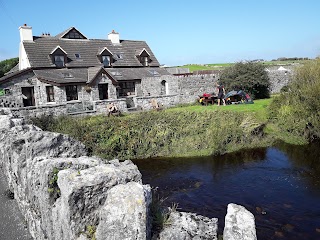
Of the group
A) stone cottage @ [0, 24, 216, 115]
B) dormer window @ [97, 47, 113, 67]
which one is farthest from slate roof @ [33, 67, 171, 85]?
dormer window @ [97, 47, 113, 67]

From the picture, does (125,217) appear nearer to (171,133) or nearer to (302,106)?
(171,133)

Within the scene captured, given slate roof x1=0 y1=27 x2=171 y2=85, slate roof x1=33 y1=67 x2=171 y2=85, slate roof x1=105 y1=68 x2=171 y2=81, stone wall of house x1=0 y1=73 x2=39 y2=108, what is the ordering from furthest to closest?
1. slate roof x1=105 y1=68 x2=171 y2=81
2. slate roof x1=0 y1=27 x2=171 y2=85
3. slate roof x1=33 y1=67 x2=171 y2=85
4. stone wall of house x1=0 y1=73 x2=39 y2=108

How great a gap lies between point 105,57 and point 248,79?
18.2 m

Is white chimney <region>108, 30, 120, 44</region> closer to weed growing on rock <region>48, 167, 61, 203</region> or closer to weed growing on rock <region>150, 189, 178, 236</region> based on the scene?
weed growing on rock <region>48, 167, 61, 203</region>

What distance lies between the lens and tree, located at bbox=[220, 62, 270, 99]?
30.6 m

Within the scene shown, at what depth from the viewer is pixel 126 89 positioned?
3438cm

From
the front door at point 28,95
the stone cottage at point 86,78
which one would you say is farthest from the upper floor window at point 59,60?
the front door at point 28,95

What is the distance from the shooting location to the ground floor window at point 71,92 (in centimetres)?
3027

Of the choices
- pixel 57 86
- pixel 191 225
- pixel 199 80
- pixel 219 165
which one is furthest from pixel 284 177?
pixel 57 86

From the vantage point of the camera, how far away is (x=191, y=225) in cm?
365

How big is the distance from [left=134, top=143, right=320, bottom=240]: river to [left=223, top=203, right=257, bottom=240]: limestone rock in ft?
20.7

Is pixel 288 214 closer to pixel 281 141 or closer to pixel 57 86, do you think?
pixel 281 141

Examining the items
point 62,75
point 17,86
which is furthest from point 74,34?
point 17,86

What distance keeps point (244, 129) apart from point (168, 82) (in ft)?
47.6
